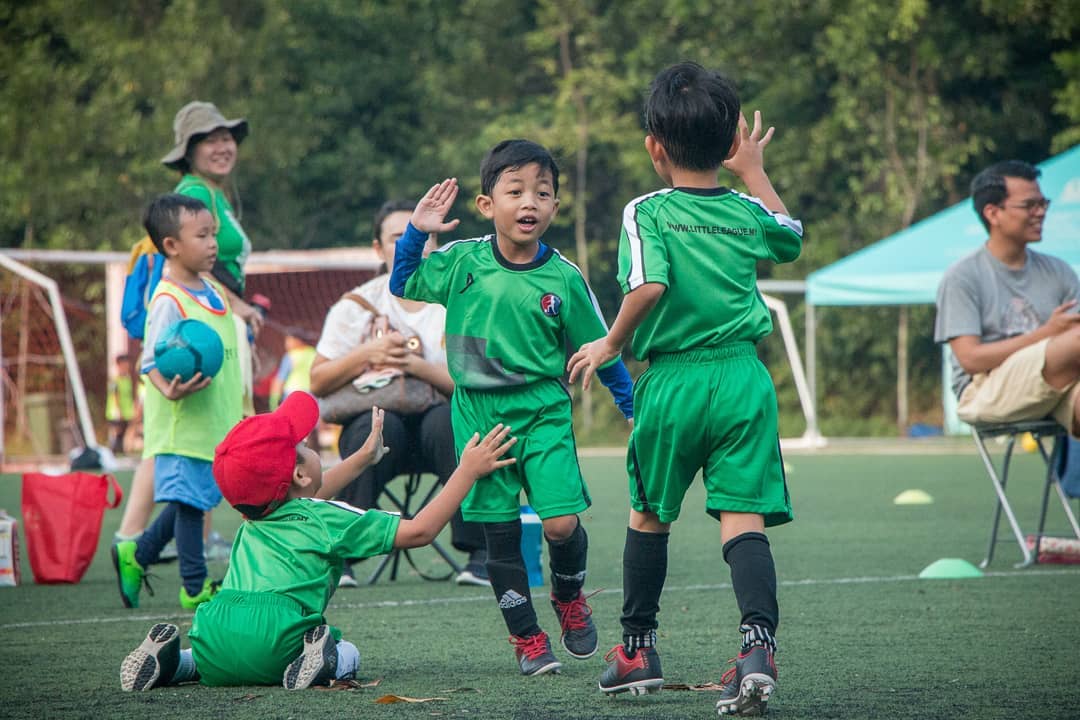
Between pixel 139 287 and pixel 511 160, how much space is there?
2.93m

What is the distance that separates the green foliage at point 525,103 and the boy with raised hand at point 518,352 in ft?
69.4

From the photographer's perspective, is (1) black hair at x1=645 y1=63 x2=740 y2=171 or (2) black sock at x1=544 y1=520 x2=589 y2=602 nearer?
(1) black hair at x1=645 y1=63 x2=740 y2=171

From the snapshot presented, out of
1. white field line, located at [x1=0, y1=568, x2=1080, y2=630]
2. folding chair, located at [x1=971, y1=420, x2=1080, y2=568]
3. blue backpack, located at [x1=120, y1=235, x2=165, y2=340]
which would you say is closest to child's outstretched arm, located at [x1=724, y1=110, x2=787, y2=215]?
white field line, located at [x1=0, y1=568, x2=1080, y2=630]

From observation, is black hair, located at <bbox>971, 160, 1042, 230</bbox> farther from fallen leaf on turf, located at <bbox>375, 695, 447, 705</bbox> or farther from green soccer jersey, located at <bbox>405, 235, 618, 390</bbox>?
fallen leaf on turf, located at <bbox>375, 695, 447, 705</bbox>

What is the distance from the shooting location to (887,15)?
2509 centimetres

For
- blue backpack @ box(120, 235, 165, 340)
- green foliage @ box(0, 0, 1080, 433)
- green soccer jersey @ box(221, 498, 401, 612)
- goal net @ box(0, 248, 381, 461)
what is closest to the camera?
green soccer jersey @ box(221, 498, 401, 612)

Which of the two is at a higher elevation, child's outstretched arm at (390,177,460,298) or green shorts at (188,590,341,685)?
child's outstretched arm at (390,177,460,298)

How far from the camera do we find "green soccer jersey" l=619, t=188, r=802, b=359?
3.65m

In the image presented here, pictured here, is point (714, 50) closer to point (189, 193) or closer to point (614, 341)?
point (189, 193)

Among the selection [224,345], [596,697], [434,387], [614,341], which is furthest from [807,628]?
[224,345]

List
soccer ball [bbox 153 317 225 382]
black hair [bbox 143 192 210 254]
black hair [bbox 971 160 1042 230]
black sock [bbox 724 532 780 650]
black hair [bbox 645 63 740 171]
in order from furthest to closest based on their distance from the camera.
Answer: black hair [bbox 971 160 1042 230]
black hair [bbox 143 192 210 254]
soccer ball [bbox 153 317 225 382]
black hair [bbox 645 63 740 171]
black sock [bbox 724 532 780 650]

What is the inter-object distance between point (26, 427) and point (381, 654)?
17.3m

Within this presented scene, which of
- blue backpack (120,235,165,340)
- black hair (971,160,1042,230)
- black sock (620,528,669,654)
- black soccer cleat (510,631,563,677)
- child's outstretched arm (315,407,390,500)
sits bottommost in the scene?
black soccer cleat (510,631,563,677)

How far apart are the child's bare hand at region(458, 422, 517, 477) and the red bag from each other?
132 inches
